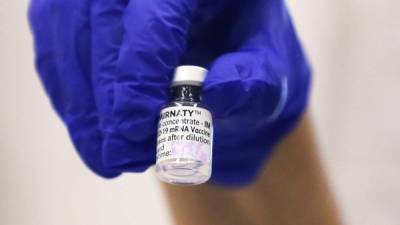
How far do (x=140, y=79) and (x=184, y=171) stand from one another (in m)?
0.07

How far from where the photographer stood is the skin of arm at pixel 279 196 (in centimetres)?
59

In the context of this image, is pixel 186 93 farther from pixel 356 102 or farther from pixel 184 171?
pixel 356 102

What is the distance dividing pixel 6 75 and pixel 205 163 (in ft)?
1.92

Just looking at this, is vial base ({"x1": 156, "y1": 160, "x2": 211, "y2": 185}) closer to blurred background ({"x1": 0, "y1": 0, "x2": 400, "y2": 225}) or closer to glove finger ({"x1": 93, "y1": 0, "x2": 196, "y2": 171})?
glove finger ({"x1": 93, "y1": 0, "x2": 196, "y2": 171})

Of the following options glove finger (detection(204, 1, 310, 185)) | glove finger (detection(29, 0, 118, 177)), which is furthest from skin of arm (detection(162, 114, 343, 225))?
glove finger (detection(29, 0, 118, 177))

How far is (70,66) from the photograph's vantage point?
0.48 metres

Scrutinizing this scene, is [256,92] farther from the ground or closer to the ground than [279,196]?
farther from the ground

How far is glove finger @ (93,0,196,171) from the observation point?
0.42 meters

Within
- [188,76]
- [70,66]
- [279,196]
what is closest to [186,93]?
[188,76]

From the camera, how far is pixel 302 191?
1.92 ft

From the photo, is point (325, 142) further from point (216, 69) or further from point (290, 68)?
point (216, 69)

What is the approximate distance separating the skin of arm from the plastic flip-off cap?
0.19 m

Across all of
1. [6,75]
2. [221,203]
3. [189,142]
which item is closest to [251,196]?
[221,203]

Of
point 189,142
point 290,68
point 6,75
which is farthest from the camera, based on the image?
point 6,75
